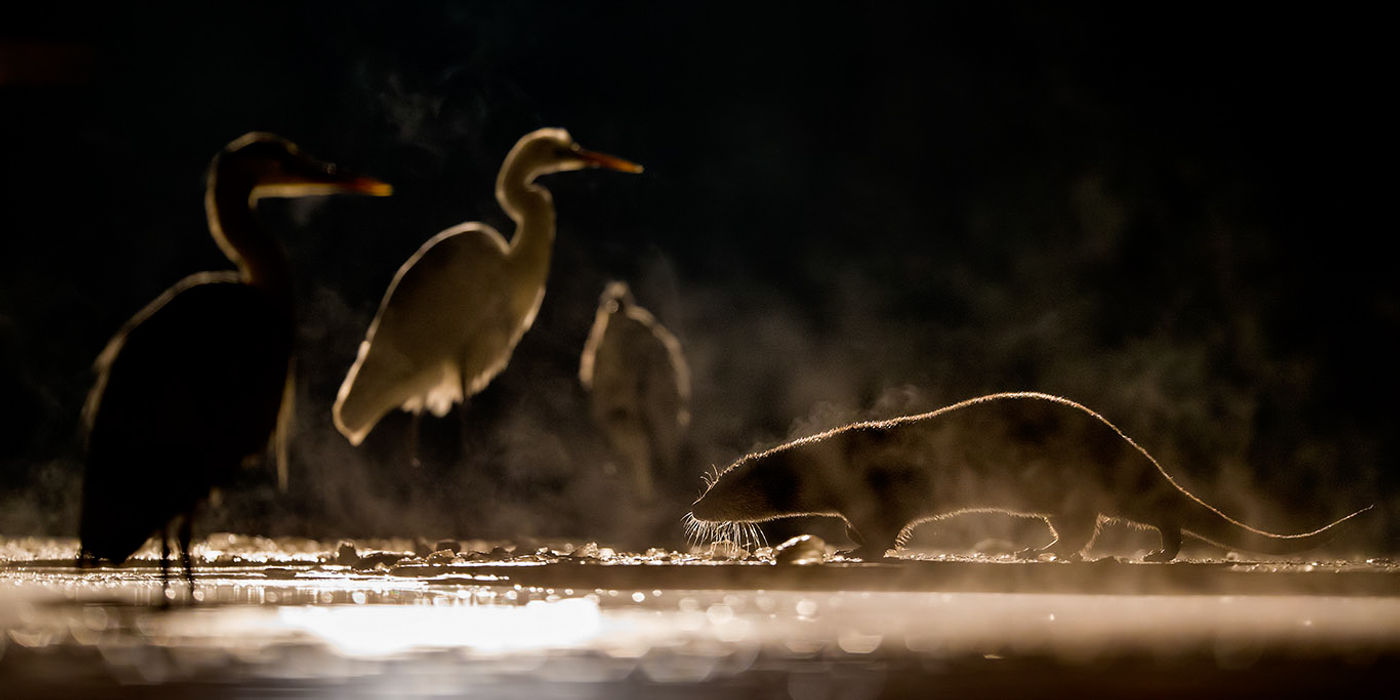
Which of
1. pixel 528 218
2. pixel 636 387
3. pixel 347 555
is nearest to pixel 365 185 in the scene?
pixel 347 555

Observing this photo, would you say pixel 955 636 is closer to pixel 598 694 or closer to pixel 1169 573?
pixel 598 694

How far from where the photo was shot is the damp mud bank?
84.5 inches

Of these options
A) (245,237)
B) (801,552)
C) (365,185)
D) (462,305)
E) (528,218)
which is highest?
(528,218)

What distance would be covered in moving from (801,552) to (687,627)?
73.5 inches

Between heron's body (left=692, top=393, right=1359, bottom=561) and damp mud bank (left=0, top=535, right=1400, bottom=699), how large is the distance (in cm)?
54

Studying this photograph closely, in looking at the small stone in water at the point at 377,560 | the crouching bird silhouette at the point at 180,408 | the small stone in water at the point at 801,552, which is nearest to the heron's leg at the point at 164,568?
the crouching bird silhouette at the point at 180,408

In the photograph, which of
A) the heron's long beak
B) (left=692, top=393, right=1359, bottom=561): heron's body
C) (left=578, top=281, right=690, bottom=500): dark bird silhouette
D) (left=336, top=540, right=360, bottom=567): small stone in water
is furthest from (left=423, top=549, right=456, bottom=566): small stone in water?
the heron's long beak

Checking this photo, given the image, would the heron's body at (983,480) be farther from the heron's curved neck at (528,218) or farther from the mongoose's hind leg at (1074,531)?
the heron's curved neck at (528,218)

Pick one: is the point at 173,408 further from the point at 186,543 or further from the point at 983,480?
the point at 983,480

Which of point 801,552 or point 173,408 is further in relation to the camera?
point 801,552

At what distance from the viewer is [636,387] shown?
634cm

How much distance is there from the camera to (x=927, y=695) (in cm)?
201

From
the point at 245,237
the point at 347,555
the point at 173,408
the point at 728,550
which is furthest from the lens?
the point at 728,550

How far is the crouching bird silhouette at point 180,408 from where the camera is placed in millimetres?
3602
